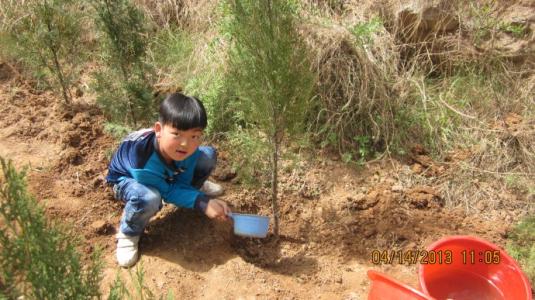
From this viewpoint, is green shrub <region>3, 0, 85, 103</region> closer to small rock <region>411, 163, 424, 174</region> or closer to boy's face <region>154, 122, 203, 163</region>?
boy's face <region>154, 122, 203, 163</region>

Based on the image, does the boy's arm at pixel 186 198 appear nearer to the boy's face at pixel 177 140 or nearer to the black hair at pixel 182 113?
the boy's face at pixel 177 140

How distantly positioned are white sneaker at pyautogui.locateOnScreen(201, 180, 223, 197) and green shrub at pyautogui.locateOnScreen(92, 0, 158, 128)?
84 centimetres

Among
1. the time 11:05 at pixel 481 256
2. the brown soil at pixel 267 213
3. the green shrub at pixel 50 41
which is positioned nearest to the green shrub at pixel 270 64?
the brown soil at pixel 267 213

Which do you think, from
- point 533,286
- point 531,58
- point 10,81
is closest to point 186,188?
point 533,286

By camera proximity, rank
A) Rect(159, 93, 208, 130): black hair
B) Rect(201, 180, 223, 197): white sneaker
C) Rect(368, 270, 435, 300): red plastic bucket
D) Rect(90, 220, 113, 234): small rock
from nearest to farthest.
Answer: Rect(368, 270, 435, 300): red plastic bucket, Rect(159, 93, 208, 130): black hair, Rect(90, 220, 113, 234): small rock, Rect(201, 180, 223, 197): white sneaker

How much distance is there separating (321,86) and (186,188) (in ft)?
4.81

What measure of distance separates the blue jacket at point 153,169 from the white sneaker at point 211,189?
30 cm

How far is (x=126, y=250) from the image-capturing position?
8.20 ft

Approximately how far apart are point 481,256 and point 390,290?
2.26ft

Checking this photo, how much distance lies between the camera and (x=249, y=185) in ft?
10.2

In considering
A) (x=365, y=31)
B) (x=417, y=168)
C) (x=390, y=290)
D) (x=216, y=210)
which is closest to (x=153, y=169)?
(x=216, y=210)

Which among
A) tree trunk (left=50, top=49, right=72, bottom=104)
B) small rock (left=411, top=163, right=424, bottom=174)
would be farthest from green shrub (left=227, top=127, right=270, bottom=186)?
tree trunk (left=50, top=49, right=72, bottom=104)

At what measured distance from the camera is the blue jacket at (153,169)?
8.04 ft

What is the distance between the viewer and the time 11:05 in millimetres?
2316
